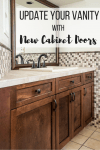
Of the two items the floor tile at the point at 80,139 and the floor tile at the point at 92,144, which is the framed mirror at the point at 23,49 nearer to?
the floor tile at the point at 80,139

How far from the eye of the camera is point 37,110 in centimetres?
133

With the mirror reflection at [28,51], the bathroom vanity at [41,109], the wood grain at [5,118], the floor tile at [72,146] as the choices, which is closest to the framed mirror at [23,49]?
the mirror reflection at [28,51]

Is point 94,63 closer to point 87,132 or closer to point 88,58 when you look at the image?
point 88,58

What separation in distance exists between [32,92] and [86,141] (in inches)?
49.8

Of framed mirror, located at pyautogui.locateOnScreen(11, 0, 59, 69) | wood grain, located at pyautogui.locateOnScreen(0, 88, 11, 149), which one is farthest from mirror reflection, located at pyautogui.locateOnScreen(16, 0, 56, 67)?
wood grain, located at pyautogui.locateOnScreen(0, 88, 11, 149)

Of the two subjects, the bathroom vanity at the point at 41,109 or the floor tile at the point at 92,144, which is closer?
the bathroom vanity at the point at 41,109

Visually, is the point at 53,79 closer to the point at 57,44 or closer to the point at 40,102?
the point at 40,102

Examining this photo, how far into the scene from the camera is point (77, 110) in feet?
6.68

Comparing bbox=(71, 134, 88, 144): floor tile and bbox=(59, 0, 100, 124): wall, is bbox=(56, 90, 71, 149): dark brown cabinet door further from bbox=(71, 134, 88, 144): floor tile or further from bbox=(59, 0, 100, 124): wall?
bbox=(59, 0, 100, 124): wall

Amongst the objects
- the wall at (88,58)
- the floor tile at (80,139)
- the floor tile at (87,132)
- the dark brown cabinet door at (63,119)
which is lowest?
the floor tile at (80,139)

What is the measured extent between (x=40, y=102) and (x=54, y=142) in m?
0.52

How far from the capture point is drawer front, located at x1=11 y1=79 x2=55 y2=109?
113 centimetres

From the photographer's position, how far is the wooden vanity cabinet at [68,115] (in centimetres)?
164

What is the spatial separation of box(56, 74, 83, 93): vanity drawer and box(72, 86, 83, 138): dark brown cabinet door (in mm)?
86
